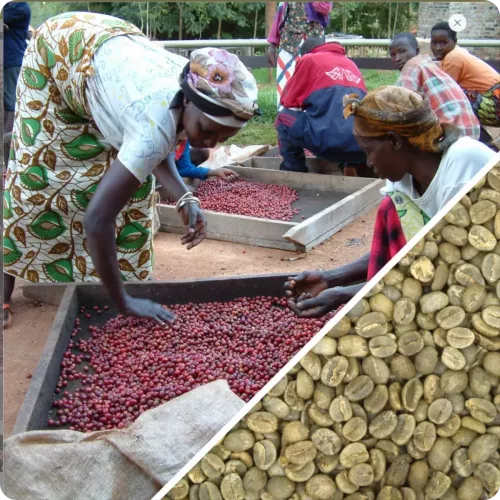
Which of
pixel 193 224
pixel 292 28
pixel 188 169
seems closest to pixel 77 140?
pixel 193 224

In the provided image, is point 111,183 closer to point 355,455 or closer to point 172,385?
point 172,385

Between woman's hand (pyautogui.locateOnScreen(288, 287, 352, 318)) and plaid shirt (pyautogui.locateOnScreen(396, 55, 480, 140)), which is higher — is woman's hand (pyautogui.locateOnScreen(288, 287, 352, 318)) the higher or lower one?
the lower one

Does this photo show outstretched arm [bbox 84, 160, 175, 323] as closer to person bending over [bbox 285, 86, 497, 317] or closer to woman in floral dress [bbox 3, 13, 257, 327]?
woman in floral dress [bbox 3, 13, 257, 327]

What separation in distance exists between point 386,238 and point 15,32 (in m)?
3.47

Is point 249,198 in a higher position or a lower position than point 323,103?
lower

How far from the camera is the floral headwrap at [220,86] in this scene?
2117 millimetres

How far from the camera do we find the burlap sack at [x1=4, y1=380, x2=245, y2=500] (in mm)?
1728

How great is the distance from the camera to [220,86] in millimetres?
2104

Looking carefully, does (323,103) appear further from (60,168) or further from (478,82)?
(60,168)

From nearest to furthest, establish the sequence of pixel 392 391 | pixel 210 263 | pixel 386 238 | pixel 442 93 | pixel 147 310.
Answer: pixel 392 391 < pixel 386 238 < pixel 147 310 < pixel 442 93 < pixel 210 263

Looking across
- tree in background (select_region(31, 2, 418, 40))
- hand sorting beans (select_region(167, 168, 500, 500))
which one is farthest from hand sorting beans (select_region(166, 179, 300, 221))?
hand sorting beans (select_region(167, 168, 500, 500))

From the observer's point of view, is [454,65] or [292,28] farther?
[292,28]

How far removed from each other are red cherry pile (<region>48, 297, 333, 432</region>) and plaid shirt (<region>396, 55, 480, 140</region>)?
90 centimetres

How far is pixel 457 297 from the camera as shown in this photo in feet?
4.47
